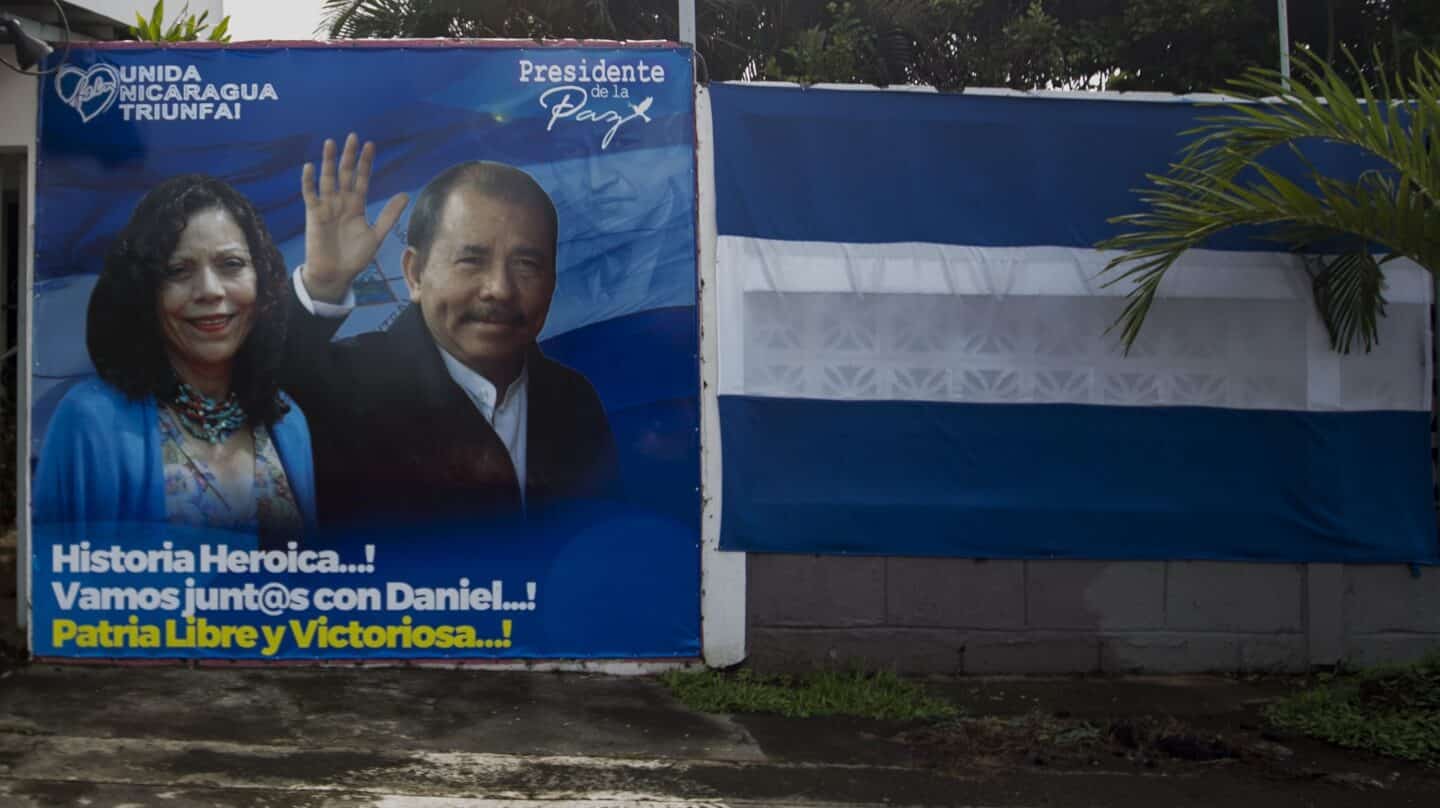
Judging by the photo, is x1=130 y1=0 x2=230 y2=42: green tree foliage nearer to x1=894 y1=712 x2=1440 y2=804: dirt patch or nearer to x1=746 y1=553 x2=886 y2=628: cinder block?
x1=746 y1=553 x2=886 y2=628: cinder block

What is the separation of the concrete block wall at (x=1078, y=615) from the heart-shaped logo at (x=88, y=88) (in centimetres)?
433

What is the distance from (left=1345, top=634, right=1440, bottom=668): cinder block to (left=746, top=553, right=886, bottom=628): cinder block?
9.12 feet

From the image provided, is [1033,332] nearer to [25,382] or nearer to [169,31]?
[169,31]

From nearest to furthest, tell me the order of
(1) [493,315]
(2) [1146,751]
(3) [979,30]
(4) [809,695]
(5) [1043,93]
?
1. (2) [1146,751]
2. (4) [809,695]
3. (1) [493,315]
4. (5) [1043,93]
5. (3) [979,30]

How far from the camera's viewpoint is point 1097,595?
7.77m

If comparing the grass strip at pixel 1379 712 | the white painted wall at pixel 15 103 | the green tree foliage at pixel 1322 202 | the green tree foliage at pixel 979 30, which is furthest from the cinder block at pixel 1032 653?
the green tree foliage at pixel 979 30

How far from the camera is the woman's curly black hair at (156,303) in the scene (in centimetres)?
736

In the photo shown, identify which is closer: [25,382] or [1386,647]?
[25,382]

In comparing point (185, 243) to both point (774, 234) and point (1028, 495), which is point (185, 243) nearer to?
point (774, 234)

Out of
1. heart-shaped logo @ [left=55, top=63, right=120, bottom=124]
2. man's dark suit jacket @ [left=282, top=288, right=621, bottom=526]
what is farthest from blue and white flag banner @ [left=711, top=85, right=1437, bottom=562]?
heart-shaped logo @ [left=55, top=63, right=120, bottom=124]

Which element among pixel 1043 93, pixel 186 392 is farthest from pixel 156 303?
pixel 1043 93

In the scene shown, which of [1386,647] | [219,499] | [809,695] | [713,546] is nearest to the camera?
[809,695]

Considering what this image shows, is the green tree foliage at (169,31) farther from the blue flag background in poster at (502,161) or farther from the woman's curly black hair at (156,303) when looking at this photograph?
the woman's curly black hair at (156,303)

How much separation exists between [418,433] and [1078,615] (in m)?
3.84
